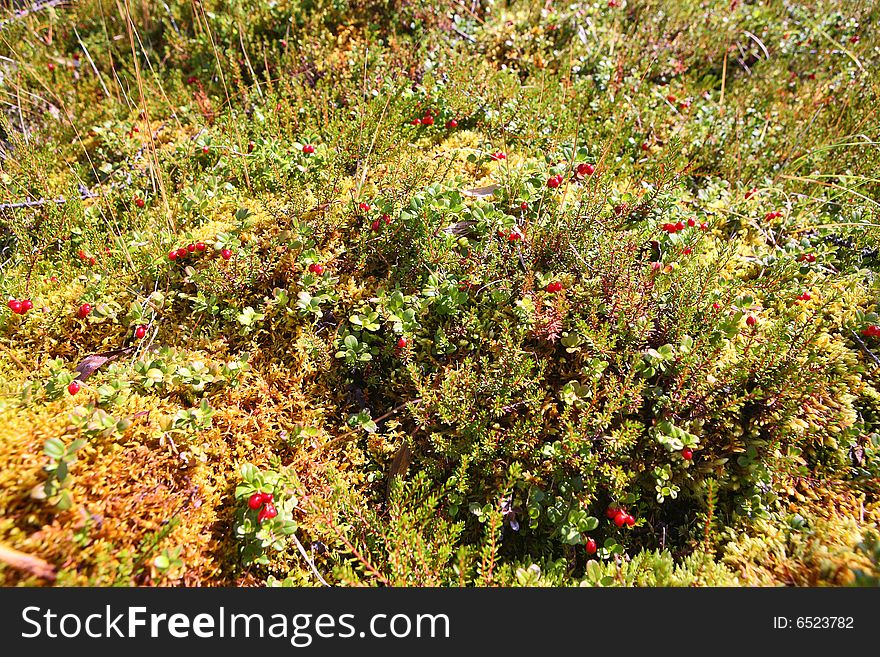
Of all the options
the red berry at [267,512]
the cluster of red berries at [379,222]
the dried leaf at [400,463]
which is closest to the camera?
the red berry at [267,512]

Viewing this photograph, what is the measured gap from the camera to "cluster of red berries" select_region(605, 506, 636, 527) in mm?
2434

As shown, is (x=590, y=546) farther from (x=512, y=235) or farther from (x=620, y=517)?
(x=512, y=235)

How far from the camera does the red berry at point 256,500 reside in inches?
90.6

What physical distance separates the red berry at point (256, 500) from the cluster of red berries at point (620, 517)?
1.64 meters

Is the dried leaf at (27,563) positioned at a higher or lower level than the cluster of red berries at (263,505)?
higher

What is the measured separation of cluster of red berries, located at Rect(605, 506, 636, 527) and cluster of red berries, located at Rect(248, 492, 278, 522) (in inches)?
62.6

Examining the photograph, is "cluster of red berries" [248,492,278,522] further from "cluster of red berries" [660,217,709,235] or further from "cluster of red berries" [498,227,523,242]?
"cluster of red berries" [660,217,709,235]

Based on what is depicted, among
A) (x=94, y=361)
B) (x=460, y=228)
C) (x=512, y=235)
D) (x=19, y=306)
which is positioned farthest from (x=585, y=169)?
(x=19, y=306)

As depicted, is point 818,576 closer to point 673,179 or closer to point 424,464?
point 424,464

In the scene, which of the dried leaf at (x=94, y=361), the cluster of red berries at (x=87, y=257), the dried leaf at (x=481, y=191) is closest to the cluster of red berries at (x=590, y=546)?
the dried leaf at (x=481, y=191)

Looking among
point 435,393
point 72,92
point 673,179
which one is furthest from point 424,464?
point 72,92

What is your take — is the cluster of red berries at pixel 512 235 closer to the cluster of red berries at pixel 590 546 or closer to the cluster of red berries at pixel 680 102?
the cluster of red berries at pixel 590 546

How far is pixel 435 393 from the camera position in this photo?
276 cm

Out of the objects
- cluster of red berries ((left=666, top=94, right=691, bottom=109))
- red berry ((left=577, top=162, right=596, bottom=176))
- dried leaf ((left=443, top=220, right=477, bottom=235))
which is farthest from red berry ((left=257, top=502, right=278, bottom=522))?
cluster of red berries ((left=666, top=94, right=691, bottom=109))
